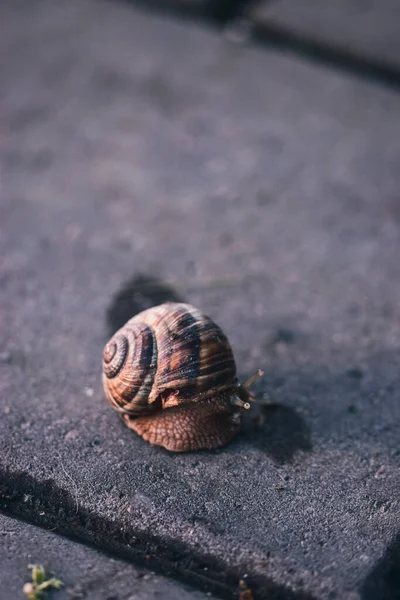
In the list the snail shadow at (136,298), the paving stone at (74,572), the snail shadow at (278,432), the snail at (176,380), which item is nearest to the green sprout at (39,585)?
the paving stone at (74,572)

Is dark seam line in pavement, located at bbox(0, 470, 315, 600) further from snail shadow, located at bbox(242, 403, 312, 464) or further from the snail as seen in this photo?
snail shadow, located at bbox(242, 403, 312, 464)

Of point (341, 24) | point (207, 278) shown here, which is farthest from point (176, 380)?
point (341, 24)

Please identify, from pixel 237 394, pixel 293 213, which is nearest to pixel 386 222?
pixel 293 213

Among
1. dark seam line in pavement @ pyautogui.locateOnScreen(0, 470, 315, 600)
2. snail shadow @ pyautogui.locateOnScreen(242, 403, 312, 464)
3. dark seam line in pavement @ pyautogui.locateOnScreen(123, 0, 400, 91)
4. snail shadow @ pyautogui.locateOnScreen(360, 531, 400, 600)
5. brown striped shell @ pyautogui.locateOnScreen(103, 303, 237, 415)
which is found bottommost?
dark seam line in pavement @ pyautogui.locateOnScreen(0, 470, 315, 600)

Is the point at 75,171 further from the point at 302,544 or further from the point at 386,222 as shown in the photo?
the point at 302,544

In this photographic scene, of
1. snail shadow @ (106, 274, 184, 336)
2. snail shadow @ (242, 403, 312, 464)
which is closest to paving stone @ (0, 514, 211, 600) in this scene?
snail shadow @ (242, 403, 312, 464)

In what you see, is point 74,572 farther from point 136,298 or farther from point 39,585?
point 136,298
